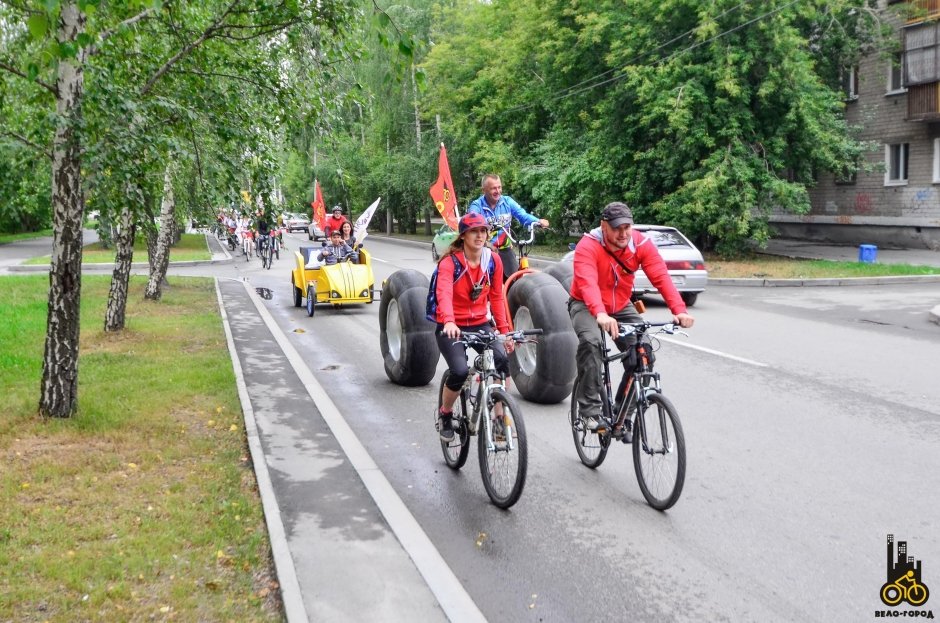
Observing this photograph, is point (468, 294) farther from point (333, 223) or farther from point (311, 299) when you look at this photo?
point (333, 223)

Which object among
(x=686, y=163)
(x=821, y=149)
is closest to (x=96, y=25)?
(x=686, y=163)

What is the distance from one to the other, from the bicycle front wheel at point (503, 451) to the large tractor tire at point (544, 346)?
8.73ft

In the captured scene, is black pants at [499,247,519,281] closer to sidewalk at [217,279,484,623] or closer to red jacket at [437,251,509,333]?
sidewalk at [217,279,484,623]

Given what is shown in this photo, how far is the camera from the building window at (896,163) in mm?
30734

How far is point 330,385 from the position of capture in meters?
9.79

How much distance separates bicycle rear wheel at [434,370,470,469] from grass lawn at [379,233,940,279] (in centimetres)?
1695

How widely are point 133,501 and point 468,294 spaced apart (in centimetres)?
245

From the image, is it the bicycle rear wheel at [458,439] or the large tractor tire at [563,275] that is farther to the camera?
the large tractor tire at [563,275]

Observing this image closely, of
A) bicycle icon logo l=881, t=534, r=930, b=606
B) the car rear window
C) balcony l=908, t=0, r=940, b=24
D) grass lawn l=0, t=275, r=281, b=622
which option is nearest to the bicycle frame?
grass lawn l=0, t=275, r=281, b=622

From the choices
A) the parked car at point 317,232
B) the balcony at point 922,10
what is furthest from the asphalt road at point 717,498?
the balcony at point 922,10

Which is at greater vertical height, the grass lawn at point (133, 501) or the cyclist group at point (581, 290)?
the cyclist group at point (581, 290)

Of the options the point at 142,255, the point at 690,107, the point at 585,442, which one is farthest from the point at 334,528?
the point at 142,255

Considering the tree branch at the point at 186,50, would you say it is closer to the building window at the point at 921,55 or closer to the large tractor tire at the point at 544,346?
the large tractor tire at the point at 544,346

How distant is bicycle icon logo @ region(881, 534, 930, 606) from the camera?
4.22 metres
